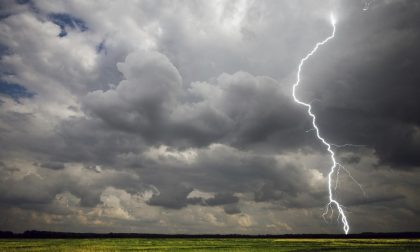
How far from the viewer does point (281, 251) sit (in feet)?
175

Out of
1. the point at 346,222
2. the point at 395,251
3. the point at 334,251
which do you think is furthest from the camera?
the point at 334,251

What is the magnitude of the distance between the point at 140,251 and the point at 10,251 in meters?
21.4

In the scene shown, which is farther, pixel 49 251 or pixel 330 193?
pixel 49 251

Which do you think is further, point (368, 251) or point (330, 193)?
point (368, 251)

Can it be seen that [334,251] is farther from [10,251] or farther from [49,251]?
[10,251]

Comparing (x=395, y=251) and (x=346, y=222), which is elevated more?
(x=346, y=222)

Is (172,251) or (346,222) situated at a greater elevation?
(346,222)

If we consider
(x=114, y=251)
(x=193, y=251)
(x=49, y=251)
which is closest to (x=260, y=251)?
(x=193, y=251)

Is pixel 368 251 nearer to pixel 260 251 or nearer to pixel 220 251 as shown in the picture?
pixel 260 251

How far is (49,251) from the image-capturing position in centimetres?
5353

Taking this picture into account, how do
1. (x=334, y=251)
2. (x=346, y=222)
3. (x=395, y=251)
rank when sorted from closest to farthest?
(x=346, y=222) → (x=395, y=251) → (x=334, y=251)

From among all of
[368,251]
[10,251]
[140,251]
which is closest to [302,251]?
[368,251]

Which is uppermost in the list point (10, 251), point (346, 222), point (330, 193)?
point (330, 193)

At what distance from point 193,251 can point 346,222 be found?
85.2 feet
